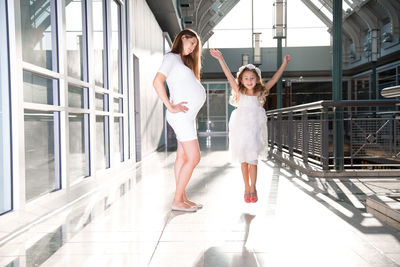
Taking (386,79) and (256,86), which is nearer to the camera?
(256,86)

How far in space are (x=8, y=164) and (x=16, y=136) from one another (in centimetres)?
18

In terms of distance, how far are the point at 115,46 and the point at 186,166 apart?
3367 millimetres

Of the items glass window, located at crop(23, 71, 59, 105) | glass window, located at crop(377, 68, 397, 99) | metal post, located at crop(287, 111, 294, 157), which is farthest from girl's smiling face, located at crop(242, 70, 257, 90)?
glass window, located at crop(377, 68, 397, 99)

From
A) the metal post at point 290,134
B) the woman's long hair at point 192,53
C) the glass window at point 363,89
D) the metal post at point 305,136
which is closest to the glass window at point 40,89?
the woman's long hair at point 192,53

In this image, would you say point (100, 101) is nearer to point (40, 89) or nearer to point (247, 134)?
point (40, 89)

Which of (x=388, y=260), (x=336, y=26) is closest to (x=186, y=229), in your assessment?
(x=388, y=260)

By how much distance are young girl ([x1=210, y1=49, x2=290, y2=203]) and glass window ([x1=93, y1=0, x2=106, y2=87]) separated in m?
1.96

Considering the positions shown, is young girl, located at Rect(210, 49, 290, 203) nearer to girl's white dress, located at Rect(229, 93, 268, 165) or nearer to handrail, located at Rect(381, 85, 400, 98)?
girl's white dress, located at Rect(229, 93, 268, 165)

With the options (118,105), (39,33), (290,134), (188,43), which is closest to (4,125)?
(39,33)

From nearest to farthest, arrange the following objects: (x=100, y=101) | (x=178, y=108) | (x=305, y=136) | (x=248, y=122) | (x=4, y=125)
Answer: (x=4, y=125)
(x=178, y=108)
(x=248, y=122)
(x=100, y=101)
(x=305, y=136)

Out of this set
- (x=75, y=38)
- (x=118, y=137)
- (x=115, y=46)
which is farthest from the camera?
(x=118, y=137)

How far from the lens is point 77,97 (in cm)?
396

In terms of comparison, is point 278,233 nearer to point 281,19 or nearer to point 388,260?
point 388,260

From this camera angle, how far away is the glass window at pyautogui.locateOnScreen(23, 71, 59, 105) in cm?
289
